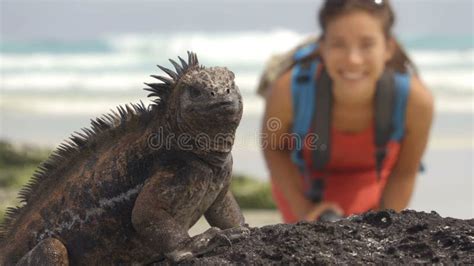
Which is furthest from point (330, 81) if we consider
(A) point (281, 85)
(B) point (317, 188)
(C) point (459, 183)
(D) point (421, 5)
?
(D) point (421, 5)

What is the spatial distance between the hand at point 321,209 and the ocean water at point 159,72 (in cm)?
60

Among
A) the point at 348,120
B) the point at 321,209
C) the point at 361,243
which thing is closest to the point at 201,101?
the point at 361,243

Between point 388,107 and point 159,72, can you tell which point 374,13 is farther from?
point 159,72

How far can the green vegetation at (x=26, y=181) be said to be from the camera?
10.2 meters

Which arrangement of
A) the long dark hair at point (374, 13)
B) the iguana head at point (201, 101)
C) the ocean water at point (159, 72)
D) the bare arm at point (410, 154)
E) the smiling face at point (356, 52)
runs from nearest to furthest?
the iguana head at point (201, 101) < the bare arm at point (410, 154) < the smiling face at point (356, 52) < the long dark hair at point (374, 13) < the ocean water at point (159, 72)

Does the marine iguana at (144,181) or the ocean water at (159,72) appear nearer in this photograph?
the marine iguana at (144,181)

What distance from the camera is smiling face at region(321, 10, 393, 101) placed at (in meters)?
5.68

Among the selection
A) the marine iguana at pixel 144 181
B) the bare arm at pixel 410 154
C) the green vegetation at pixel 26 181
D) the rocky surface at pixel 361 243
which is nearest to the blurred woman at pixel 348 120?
the bare arm at pixel 410 154

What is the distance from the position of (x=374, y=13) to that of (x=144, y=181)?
3392 millimetres

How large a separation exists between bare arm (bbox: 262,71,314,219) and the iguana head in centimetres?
301

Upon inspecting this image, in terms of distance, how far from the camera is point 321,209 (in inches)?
229

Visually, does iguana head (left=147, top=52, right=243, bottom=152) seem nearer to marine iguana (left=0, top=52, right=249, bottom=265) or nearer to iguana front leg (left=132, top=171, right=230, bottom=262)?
marine iguana (left=0, top=52, right=249, bottom=265)

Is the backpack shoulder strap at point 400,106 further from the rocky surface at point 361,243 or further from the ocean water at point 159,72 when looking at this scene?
the rocky surface at point 361,243

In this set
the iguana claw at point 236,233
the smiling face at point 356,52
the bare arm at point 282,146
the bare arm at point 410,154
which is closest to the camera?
the iguana claw at point 236,233
